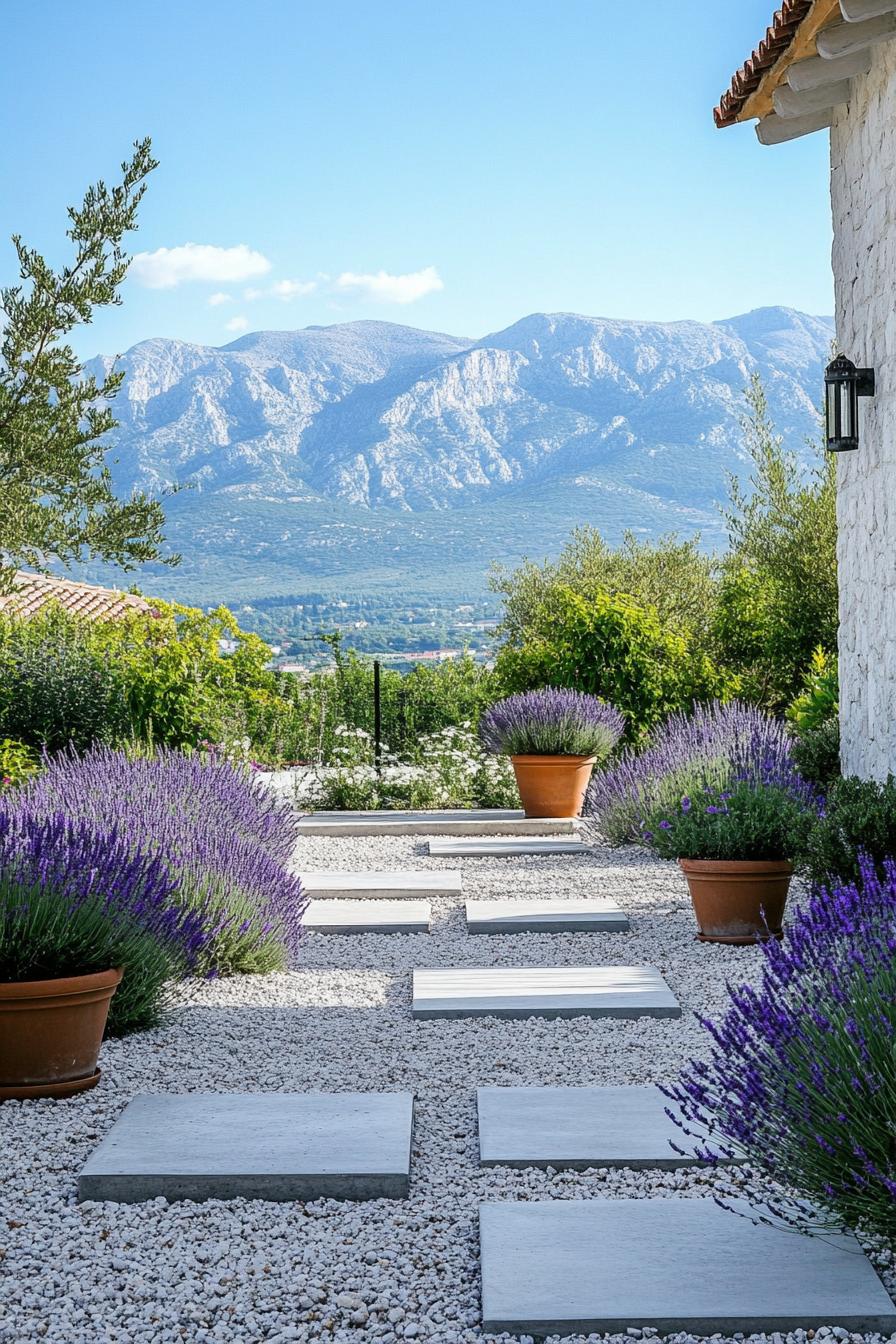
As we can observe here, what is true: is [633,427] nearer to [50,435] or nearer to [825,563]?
[825,563]

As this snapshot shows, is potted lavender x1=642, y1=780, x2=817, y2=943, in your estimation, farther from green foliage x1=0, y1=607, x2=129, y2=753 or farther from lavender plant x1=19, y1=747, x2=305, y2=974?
green foliage x1=0, y1=607, x2=129, y2=753

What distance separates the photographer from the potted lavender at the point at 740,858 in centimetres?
538

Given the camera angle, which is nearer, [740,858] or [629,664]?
[740,858]

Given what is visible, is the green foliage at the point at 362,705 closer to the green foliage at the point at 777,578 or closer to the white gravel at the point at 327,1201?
the green foliage at the point at 777,578

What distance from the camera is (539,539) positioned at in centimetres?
9319

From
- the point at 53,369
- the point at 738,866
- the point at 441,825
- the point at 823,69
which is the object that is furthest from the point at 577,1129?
the point at 441,825

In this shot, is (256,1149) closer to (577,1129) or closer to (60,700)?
(577,1129)

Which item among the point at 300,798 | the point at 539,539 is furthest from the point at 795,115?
the point at 539,539

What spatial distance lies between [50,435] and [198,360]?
513 feet

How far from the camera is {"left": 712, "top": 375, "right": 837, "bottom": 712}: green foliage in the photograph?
12211mm

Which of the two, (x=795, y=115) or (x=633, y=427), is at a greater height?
(x=633, y=427)

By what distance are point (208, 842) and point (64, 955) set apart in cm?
136

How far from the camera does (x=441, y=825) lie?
9328mm

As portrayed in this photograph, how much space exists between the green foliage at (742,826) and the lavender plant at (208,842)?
1727 millimetres
